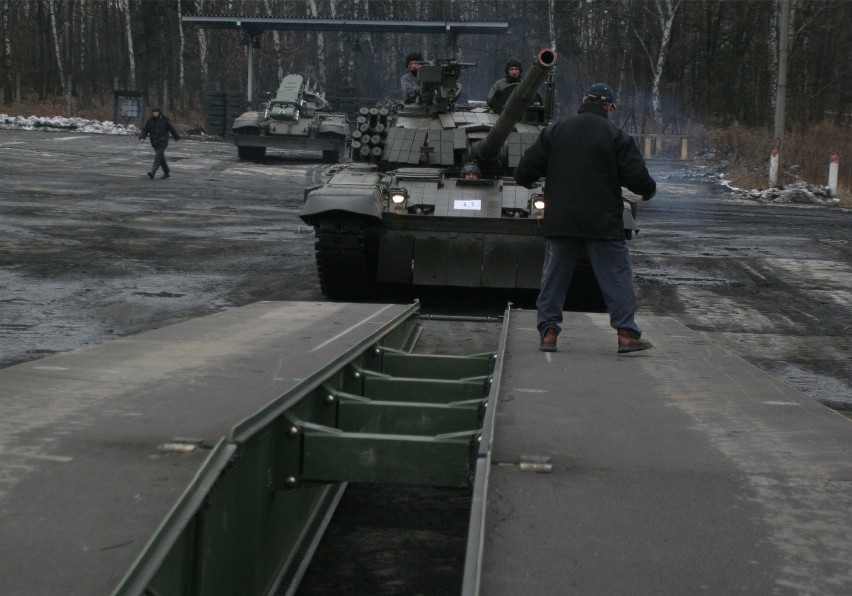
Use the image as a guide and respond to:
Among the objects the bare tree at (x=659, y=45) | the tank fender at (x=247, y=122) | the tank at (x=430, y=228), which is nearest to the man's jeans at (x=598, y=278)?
the tank at (x=430, y=228)

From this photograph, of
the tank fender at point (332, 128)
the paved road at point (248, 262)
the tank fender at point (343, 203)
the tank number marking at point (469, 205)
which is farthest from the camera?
the tank fender at point (332, 128)

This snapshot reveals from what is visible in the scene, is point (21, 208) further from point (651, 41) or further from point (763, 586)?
point (651, 41)

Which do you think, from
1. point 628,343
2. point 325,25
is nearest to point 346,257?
point 628,343

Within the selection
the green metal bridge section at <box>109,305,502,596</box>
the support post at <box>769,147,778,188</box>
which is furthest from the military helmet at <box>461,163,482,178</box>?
the support post at <box>769,147,778,188</box>

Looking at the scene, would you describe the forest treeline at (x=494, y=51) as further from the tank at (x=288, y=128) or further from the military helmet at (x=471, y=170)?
the military helmet at (x=471, y=170)

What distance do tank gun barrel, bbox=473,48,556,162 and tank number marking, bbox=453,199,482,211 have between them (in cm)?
55

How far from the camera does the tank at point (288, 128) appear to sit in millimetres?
27938

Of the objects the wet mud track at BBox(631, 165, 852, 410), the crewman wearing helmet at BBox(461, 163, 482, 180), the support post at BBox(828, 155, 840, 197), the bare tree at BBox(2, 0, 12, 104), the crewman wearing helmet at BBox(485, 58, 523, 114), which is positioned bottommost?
the wet mud track at BBox(631, 165, 852, 410)

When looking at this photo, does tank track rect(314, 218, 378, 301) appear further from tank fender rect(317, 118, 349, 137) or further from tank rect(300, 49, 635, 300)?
tank fender rect(317, 118, 349, 137)

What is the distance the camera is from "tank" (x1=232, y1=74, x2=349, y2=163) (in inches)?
1100

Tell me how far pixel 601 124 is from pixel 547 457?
108 inches

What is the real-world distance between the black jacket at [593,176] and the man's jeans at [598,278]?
0.25ft

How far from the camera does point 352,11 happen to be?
47625 millimetres

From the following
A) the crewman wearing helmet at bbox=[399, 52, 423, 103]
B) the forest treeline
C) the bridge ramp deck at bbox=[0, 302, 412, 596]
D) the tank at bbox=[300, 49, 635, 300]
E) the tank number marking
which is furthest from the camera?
the forest treeline
